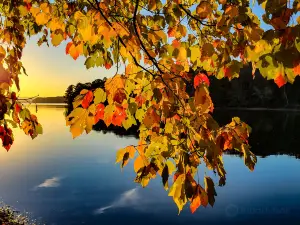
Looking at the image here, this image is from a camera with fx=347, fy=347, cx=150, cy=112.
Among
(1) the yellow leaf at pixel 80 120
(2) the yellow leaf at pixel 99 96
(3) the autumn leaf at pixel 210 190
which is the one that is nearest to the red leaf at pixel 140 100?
(2) the yellow leaf at pixel 99 96

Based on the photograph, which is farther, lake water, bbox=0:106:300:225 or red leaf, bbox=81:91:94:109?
lake water, bbox=0:106:300:225

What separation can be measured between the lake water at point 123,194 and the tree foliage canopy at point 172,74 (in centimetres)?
1523

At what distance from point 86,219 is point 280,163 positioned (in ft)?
77.9

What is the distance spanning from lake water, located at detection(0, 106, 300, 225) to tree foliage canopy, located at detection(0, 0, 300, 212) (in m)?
15.2

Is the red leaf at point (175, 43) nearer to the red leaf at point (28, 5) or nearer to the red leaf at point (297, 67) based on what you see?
the red leaf at point (297, 67)

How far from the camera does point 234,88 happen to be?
482 ft

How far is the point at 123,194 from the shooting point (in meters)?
24.1

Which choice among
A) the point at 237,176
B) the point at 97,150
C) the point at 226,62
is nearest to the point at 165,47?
the point at 226,62

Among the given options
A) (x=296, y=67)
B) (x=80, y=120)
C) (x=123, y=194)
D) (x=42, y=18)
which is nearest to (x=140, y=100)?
(x=80, y=120)

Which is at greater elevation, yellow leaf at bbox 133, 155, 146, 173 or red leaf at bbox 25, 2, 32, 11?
red leaf at bbox 25, 2, 32, 11

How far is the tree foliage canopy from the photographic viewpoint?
3.12 m

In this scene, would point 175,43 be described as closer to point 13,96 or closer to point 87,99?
point 87,99

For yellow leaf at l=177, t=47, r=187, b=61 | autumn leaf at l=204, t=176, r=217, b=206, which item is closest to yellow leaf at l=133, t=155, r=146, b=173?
autumn leaf at l=204, t=176, r=217, b=206

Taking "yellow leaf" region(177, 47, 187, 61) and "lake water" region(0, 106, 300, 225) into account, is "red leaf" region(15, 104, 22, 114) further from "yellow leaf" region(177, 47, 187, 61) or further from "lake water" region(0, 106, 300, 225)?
"lake water" region(0, 106, 300, 225)
